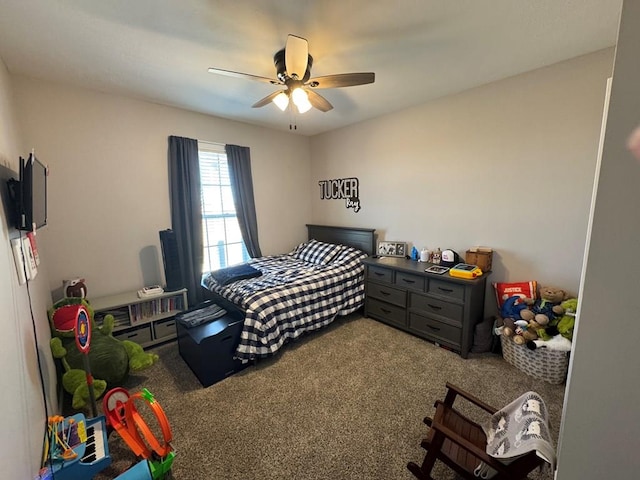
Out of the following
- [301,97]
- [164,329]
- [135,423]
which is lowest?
[164,329]

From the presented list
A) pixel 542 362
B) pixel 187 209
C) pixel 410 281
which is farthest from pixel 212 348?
pixel 542 362

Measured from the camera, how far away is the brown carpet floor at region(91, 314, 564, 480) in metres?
1.49

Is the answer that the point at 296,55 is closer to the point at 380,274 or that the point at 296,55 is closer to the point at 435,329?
the point at 380,274

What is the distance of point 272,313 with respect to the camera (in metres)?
2.43

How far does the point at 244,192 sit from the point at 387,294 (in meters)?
2.28

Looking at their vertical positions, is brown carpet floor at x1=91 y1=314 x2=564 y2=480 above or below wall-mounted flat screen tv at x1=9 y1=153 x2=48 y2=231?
below

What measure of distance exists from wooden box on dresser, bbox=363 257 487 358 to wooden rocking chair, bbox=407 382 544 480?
3.54 feet

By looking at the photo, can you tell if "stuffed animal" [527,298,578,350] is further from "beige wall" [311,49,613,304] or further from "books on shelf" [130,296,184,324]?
"books on shelf" [130,296,184,324]

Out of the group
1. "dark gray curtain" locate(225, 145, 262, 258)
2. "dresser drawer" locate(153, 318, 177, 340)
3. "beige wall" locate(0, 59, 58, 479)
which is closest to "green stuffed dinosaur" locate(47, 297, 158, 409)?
"beige wall" locate(0, 59, 58, 479)

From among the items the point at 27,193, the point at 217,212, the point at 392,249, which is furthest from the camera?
the point at 217,212

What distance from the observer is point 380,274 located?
3.02 metres

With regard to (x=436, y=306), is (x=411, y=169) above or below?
above

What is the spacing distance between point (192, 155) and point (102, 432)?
2.65 meters

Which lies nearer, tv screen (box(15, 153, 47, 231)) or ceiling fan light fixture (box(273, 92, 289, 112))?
tv screen (box(15, 153, 47, 231))
